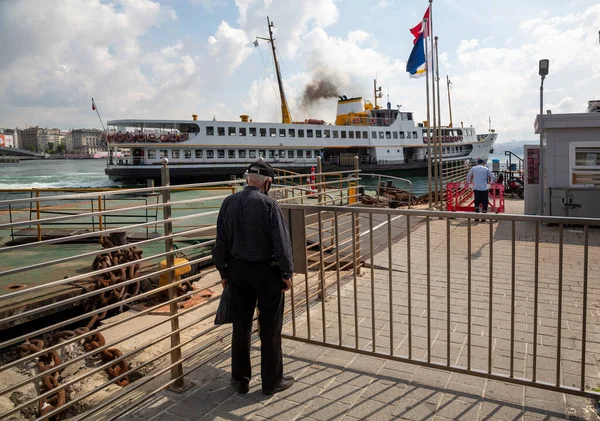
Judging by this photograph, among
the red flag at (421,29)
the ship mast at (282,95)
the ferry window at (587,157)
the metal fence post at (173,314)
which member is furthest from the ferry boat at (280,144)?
the metal fence post at (173,314)

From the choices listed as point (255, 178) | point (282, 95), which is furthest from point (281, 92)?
point (255, 178)

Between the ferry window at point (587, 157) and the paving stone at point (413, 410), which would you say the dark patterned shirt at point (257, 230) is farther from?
the ferry window at point (587, 157)

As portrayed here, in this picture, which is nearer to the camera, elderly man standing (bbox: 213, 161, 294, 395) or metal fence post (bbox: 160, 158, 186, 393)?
elderly man standing (bbox: 213, 161, 294, 395)

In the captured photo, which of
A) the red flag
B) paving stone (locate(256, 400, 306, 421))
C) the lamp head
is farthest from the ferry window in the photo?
paving stone (locate(256, 400, 306, 421))

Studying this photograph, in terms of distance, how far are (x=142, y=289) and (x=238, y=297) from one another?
4.36 metres

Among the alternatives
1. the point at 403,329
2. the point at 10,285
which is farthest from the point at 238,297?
the point at 10,285

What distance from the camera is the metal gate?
2.99 meters

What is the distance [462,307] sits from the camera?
493 centimetres

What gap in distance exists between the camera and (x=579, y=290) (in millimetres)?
5426

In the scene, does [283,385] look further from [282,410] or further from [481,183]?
[481,183]

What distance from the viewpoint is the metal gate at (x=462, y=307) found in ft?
→ 9.80

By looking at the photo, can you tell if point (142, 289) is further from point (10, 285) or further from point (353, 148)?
point (353, 148)

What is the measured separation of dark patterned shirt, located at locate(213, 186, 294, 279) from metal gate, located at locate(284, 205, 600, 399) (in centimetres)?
76

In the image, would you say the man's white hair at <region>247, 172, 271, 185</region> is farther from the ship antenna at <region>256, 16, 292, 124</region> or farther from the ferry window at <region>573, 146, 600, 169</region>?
the ship antenna at <region>256, 16, 292, 124</region>
